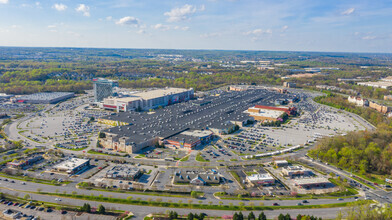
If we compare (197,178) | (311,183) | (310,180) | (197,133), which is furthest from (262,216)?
(197,133)

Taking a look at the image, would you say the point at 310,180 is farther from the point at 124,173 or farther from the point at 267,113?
the point at 267,113

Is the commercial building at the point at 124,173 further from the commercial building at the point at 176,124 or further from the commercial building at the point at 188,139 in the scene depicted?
the commercial building at the point at 188,139

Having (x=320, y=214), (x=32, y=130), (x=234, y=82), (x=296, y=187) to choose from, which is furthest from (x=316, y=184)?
(x=234, y=82)

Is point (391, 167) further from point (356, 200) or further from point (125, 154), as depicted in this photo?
point (125, 154)

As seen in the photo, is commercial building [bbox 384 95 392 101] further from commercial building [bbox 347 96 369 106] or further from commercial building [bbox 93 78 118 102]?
commercial building [bbox 93 78 118 102]

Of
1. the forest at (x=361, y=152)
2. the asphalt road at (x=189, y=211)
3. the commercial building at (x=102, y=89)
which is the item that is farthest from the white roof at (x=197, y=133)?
the commercial building at (x=102, y=89)

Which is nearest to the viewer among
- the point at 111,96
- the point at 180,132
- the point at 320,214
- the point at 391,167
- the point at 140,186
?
the point at 320,214

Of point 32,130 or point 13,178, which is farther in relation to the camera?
point 32,130
